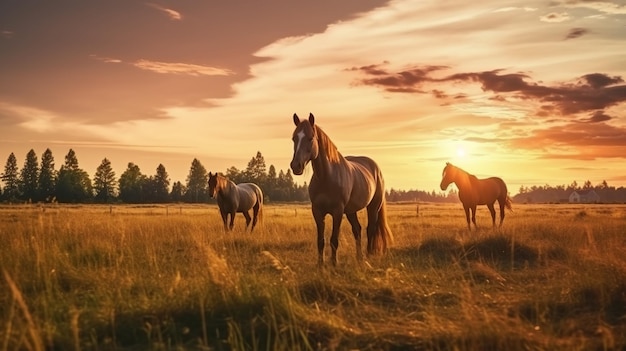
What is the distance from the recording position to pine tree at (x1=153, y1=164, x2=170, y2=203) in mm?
102725

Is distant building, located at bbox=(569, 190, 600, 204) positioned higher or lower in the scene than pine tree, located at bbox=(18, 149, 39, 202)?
lower

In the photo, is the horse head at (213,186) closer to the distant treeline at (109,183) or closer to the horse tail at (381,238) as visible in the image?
the horse tail at (381,238)

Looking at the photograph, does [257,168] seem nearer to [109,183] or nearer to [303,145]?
[109,183]

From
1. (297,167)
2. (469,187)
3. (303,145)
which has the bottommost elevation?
(469,187)

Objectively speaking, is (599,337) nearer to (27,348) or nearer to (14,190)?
(27,348)

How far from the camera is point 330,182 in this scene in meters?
9.37

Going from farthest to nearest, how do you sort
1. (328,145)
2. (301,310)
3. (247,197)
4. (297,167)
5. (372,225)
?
(247,197) → (372,225) → (328,145) → (297,167) → (301,310)

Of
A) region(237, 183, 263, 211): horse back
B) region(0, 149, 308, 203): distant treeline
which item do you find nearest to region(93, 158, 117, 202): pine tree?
region(0, 149, 308, 203): distant treeline

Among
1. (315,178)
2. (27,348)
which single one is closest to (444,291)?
(315,178)

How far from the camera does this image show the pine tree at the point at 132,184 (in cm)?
9894

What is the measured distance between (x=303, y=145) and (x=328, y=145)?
0.96 metres

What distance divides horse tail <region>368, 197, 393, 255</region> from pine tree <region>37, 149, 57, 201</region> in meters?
89.4

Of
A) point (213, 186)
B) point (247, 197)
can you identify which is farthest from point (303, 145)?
point (247, 197)

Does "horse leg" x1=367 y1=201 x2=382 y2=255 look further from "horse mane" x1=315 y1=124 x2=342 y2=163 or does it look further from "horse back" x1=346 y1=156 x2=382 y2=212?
"horse mane" x1=315 y1=124 x2=342 y2=163
